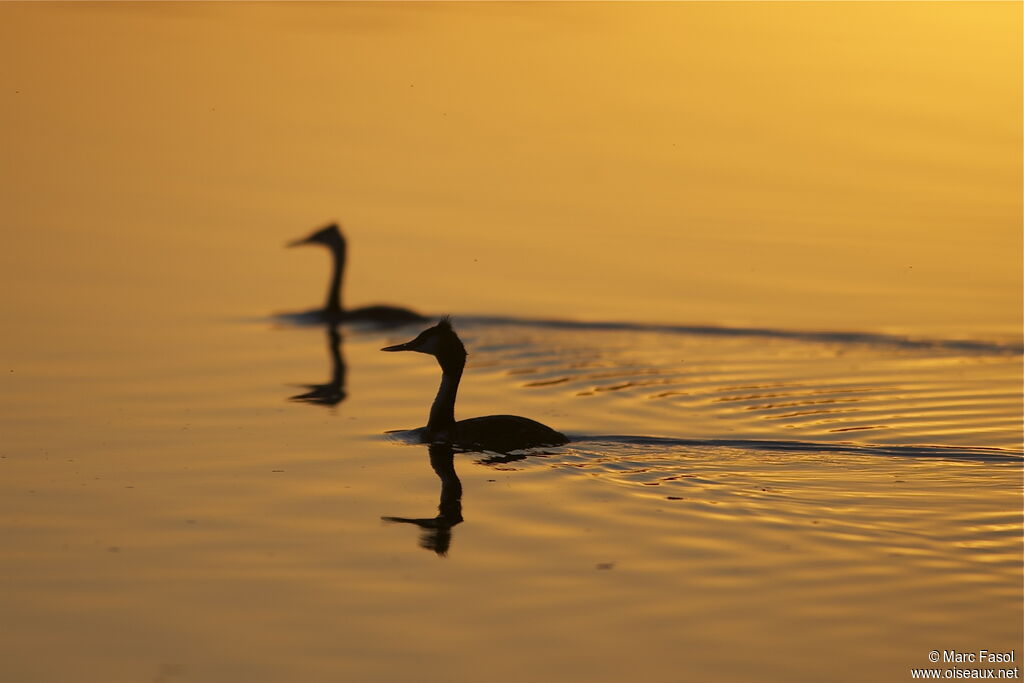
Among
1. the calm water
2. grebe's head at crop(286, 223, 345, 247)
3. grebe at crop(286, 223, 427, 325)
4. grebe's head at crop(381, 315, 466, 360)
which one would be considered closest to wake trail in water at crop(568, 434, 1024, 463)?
the calm water

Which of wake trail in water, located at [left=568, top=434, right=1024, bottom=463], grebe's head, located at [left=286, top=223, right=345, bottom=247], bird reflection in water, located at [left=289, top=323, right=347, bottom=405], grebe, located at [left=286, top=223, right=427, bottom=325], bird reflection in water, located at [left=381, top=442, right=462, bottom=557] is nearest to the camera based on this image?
bird reflection in water, located at [left=381, top=442, right=462, bottom=557]

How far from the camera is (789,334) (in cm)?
1862

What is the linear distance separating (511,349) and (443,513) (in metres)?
6.68

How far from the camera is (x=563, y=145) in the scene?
90.1 feet

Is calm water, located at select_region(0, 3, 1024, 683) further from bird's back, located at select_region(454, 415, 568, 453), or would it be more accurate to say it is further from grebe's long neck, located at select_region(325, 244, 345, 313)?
grebe's long neck, located at select_region(325, 244, 345, 313)

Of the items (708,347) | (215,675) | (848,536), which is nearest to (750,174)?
(708,347)

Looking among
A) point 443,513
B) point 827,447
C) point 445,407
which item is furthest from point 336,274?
point 443,513

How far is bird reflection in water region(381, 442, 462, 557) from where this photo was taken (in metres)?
10.5

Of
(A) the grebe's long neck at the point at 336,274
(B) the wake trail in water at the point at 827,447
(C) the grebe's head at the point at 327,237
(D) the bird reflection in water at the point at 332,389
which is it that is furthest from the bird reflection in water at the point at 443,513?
(C) the grebe's head at the point at 327,237

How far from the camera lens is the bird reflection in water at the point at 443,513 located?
10547 millimetres

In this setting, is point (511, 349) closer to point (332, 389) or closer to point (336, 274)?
point (332, 389)

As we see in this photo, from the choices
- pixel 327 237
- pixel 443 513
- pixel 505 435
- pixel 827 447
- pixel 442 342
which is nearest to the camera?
pixel 443 513

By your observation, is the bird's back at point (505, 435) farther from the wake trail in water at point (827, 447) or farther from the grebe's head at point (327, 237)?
the grebe's head at point (327, 237)

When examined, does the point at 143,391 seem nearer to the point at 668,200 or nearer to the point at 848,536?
the point at 848,536
